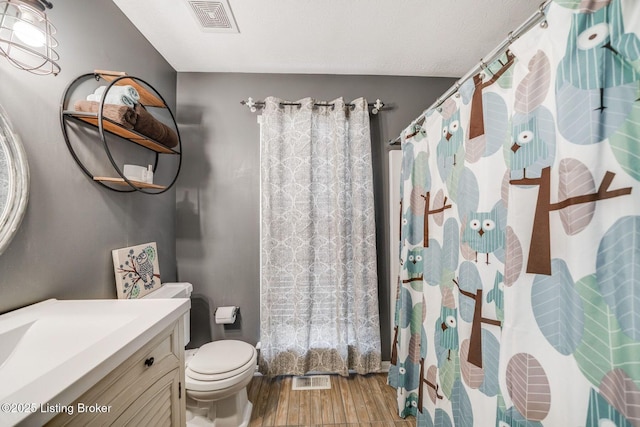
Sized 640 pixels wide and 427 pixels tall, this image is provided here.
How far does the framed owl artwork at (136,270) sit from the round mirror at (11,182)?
474mm

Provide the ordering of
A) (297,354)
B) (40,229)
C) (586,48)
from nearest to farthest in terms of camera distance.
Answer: (586,48)
(40,229)
(297,354)

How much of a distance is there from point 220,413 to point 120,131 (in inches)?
65.8

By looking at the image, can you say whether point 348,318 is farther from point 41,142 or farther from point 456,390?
point 41,142

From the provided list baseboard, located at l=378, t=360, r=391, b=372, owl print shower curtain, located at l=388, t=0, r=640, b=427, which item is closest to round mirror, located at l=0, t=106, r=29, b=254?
owl print shower curtain, located at l=388, t=0, r=640, b=427

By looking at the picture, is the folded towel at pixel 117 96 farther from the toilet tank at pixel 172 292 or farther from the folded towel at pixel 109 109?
the toilet tank at pixel 172 292

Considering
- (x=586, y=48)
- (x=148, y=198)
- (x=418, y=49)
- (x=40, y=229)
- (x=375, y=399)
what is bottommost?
(x=375, y=399)

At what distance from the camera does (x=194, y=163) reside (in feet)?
5.90

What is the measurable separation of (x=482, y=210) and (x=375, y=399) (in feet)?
4.79

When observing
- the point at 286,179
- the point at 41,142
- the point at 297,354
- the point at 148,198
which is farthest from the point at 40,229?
the point at 297,354

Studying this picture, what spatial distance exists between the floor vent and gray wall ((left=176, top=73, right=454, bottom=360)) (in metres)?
0.44

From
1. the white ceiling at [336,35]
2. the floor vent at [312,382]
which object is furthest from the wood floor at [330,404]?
the white ceiling at [336,35]

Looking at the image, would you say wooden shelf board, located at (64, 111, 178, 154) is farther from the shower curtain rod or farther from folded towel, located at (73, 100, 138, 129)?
the shower curtain rod

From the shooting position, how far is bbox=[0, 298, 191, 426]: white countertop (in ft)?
1.44

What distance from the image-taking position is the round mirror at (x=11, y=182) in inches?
30.3
